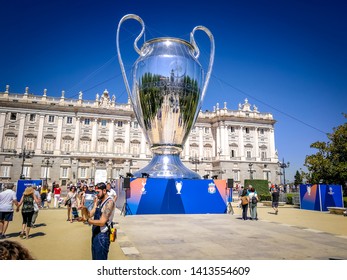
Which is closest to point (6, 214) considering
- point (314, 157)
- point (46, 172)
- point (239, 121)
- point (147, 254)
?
point (147, 254)

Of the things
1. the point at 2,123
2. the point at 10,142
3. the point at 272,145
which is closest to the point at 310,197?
the point at 272,145

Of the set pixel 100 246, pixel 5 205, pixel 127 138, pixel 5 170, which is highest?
pixel 127 138

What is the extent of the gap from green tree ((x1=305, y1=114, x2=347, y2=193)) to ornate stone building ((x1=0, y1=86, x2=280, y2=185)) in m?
21.4

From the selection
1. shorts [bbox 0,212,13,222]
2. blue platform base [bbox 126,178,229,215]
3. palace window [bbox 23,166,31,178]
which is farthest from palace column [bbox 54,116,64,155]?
shorts [bbox 0,212,13,222]

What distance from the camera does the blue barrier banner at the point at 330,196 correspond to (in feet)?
47.9

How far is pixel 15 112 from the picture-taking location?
42062 millimetres

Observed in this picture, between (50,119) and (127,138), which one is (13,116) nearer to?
(50,119)

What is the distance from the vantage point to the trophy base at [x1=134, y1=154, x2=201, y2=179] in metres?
12.8

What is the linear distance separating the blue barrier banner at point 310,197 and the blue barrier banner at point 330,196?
0.26 m

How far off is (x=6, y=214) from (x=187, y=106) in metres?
8.72

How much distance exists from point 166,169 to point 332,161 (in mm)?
12492

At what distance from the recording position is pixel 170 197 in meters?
12.2
